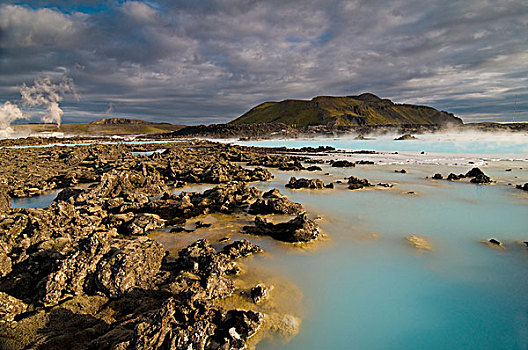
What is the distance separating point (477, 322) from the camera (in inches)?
213

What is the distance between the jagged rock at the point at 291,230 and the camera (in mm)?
9477

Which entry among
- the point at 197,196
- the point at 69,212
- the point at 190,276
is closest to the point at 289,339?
the point at 190,276

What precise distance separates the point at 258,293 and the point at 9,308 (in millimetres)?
4723

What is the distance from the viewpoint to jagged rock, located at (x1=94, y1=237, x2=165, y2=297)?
606 cm

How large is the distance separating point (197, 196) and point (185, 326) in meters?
11.2

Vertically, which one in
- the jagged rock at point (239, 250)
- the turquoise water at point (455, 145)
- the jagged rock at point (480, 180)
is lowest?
the jagged rock at point (239, 250)

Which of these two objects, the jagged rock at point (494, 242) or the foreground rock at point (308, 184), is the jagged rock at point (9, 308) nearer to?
the jagged rock at point (494, 242)

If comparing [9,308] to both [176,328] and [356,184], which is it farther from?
[356,184]

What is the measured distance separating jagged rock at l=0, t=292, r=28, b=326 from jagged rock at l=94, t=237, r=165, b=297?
127 centimetres

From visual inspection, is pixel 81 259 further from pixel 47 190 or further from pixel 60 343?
pixel 47 190

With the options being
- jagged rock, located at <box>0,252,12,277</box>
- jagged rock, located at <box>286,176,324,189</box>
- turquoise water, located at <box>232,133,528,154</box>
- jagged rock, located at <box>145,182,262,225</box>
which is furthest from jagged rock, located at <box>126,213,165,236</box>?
turquoise water, located at <box>232,133,528,154</box>

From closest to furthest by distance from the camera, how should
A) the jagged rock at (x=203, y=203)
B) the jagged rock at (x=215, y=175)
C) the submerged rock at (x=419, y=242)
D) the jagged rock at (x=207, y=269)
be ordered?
the jagged rock at (x=207, y=269)
the submerged rock at (x=419, y=242)
the jagged rock at (x=203, y=203)
the jagged rock at (x=215, y=175)

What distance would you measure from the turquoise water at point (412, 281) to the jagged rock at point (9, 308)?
4590mm

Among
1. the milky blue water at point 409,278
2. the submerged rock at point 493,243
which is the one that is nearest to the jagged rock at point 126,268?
the milky blue water at point 409,278
